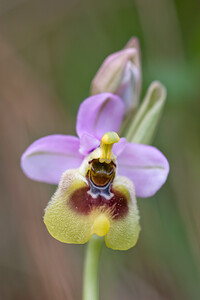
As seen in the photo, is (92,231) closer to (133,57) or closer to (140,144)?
(140,144)

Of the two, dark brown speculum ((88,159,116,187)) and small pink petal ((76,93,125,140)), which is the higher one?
small pink petal ((76,93,125,140))

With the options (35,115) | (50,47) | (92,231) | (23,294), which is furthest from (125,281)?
(50,47)

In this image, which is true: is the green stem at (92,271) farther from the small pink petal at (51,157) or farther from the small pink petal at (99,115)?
the small pink petal at (99,115)

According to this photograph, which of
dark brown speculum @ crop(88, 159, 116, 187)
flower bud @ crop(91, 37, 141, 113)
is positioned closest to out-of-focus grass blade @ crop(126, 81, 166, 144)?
flower bud @ crop(91, 37, 141, 113)

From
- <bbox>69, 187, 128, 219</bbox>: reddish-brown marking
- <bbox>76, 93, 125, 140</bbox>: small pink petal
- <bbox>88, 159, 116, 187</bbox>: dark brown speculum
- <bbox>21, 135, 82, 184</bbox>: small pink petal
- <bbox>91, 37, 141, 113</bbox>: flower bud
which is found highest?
<bbox>91, 37, 141, 113</bbox>: flower bud

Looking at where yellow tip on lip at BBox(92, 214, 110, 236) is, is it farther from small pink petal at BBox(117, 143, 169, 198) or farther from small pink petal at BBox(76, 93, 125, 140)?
small pink petal at BBox(76, 93, 125, 140)

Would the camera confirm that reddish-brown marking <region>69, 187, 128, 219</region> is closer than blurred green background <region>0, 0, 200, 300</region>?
Yes

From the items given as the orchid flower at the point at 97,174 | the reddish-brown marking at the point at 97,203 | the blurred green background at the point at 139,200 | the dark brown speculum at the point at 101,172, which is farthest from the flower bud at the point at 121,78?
the blurred green background at the point at 139,200
